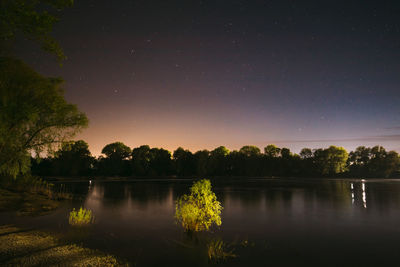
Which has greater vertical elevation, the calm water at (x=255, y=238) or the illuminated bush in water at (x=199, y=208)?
the illuminated bush in water at (x=199, y=208)

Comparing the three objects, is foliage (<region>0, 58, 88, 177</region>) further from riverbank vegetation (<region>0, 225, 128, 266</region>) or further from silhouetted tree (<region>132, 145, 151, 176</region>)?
silhouetted tree (<region>132, 145, 151, 176</region>)

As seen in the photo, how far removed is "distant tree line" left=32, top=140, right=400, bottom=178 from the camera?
121062mm

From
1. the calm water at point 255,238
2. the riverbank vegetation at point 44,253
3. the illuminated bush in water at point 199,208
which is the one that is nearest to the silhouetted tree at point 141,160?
the calm water at point 255,238

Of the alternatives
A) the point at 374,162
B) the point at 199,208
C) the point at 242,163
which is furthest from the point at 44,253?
the point at 374,162

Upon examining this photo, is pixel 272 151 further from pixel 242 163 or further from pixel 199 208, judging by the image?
pixel 199 208

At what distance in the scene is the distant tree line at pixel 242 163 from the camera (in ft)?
397

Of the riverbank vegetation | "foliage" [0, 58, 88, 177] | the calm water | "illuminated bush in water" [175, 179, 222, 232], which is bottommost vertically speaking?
the calm water

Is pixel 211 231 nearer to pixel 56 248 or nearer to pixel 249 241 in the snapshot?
pixel 249 241

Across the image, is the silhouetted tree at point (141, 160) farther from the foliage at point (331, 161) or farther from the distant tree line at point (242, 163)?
the foliage at point (331, 161)

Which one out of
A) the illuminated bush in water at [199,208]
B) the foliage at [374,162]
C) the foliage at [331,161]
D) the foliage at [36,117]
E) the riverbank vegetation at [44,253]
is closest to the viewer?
the riverbank vegetation at [44,253]

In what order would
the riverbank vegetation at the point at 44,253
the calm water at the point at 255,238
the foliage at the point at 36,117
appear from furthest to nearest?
1. the foliage at the point at 36,117
2. the calm water at the point at 255,238
3. the riverbank vegetation at the point at 44,253

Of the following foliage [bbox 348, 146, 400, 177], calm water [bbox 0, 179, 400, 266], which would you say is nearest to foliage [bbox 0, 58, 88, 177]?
calm water [bbox 0, 179, 400, 266]

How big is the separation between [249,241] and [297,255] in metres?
2.99

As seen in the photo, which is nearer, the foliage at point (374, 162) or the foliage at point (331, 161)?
the foliage at point (374, 162)
